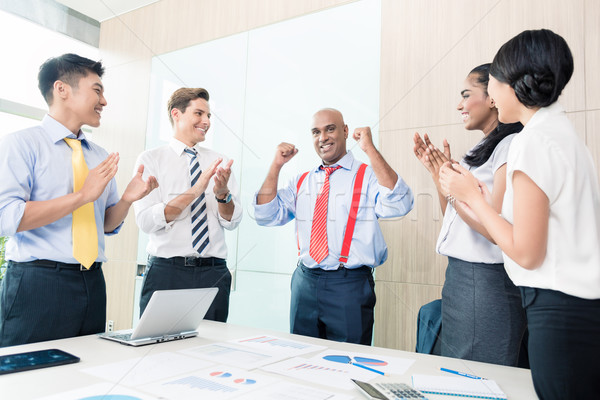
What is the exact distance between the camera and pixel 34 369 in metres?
0.82

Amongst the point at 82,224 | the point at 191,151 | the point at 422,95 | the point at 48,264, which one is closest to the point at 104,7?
the point at 191,151

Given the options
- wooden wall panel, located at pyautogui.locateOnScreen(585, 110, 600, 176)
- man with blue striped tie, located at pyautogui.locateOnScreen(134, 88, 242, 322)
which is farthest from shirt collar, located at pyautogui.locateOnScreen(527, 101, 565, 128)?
man with blue striped tie, located at pyautogui.locateOnScreen(134, 88, 242, 322)

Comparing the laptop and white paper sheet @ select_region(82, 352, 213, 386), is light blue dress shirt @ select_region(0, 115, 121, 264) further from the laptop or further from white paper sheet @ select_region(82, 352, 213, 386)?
white paper sheet @ select_region(82, 352, 213, 386)

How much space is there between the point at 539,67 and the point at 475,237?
576mm

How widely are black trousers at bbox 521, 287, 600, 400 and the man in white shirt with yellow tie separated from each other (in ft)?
4.23

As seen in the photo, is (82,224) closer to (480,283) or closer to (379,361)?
(379,361)

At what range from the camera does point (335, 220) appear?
173cm

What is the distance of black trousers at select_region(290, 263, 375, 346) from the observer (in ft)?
5.19

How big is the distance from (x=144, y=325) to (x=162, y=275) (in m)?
0.64

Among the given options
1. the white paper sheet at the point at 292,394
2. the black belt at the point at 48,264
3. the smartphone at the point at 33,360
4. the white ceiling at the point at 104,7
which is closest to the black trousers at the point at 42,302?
the black belt at the point at 48,264

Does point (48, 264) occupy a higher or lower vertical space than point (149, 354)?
higher

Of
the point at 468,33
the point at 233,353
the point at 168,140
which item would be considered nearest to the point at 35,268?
the point at 233,353

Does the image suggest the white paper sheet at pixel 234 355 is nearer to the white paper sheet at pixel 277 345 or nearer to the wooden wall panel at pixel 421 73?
the white paper sheet at pixel 277 345

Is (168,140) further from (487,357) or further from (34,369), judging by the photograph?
(487,357)
